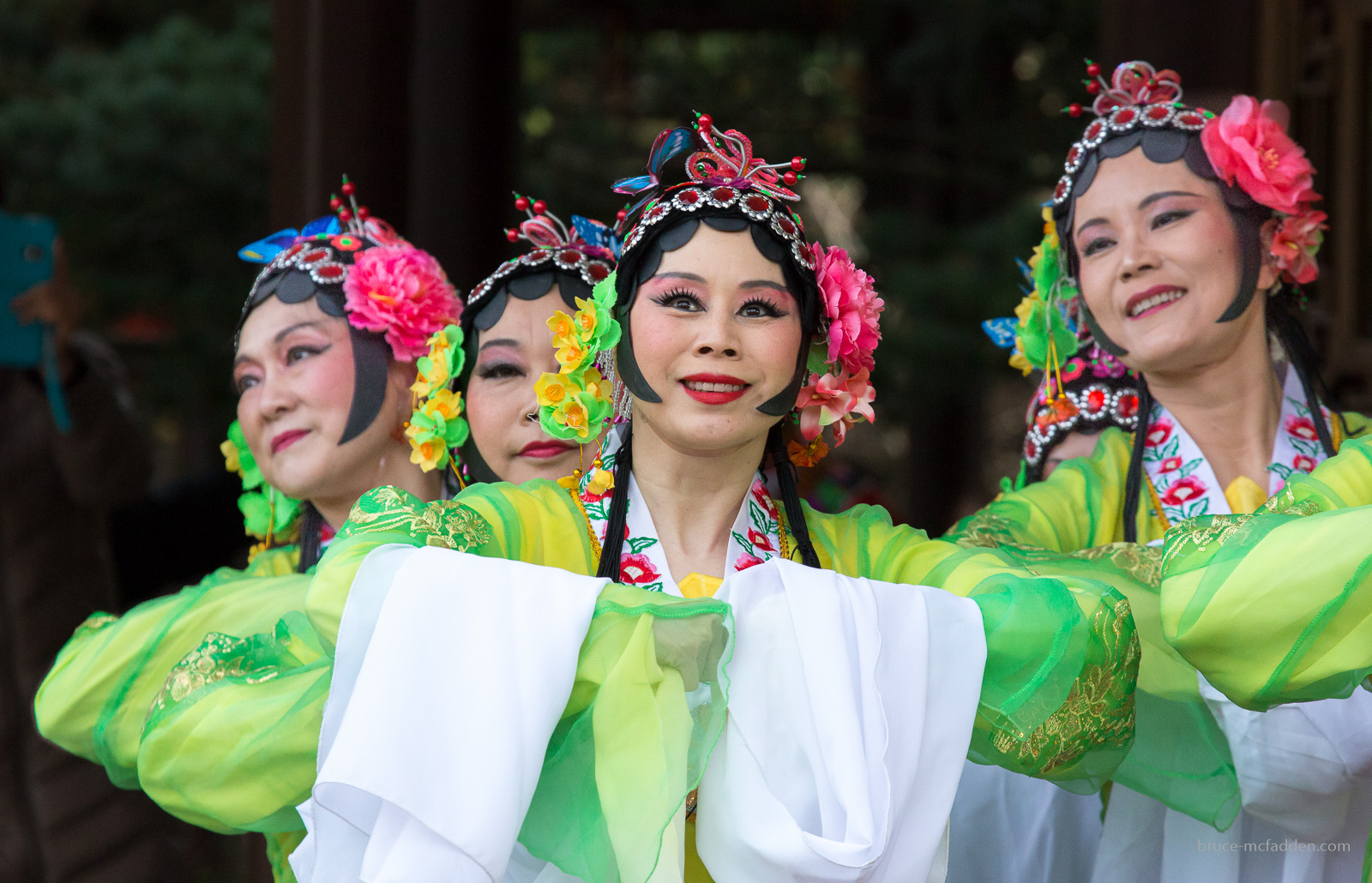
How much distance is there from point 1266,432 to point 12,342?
318cm

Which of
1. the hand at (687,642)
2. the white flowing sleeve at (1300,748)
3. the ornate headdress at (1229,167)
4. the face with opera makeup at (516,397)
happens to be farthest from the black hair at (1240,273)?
the hand at (687,642)

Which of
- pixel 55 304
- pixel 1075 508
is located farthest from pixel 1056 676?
pixel 55 304

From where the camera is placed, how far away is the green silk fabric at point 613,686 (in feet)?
5.33

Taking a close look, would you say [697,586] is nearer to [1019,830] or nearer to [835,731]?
[835,731]

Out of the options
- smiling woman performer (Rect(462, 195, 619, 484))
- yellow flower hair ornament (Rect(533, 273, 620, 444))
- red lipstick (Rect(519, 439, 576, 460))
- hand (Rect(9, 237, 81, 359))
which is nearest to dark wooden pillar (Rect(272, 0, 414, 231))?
hand (Rect(9, 237, 81, 359))

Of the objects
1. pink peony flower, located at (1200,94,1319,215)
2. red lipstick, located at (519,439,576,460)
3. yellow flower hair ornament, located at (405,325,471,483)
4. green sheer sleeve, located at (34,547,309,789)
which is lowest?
green sheer sleeve, located at (34,547,309,789)

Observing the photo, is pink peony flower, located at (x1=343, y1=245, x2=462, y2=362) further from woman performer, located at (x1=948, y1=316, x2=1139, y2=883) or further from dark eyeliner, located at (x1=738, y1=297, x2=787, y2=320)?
woman performer, located at (x1=948, y1=316, x2=1139, y2=883)

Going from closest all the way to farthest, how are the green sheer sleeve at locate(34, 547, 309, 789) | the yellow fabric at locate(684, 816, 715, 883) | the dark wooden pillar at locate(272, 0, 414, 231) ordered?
1. the yellow fabric at locate(684, 816, 715, 883)
2. the green sheer sleeve at locate(34, 547, 309, 789)
3. the dark wooden pillar at locate(272, 0, 414, 231)

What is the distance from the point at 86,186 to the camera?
19.1 ft

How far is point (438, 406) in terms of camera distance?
2.46 metres

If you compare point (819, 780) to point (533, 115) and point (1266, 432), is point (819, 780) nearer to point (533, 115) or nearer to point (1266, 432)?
point (1266, 432)

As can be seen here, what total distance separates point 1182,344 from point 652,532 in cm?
102

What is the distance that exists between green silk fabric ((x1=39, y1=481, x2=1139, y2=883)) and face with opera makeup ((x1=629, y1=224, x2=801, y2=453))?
0.77 ft

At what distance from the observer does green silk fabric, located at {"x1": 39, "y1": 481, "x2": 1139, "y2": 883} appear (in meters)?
1.62
